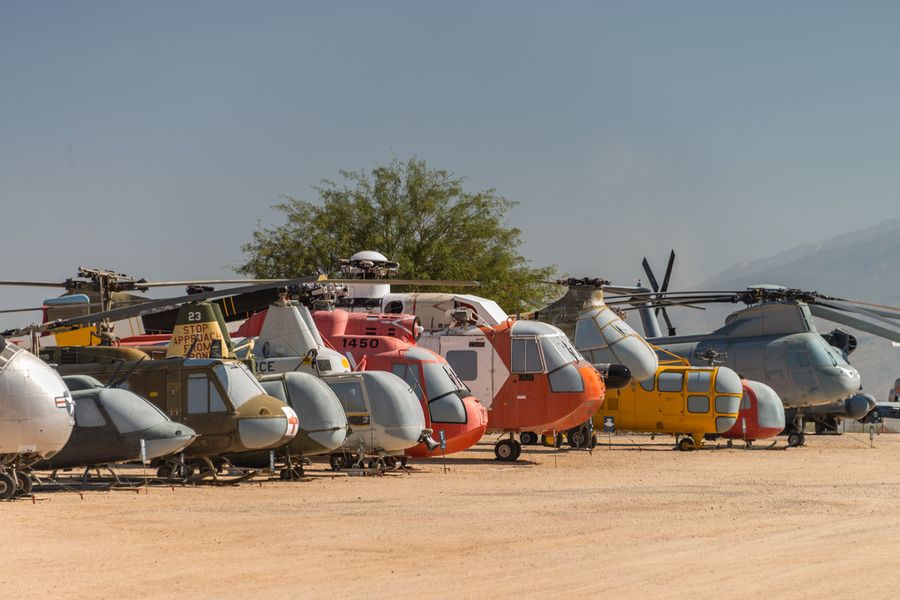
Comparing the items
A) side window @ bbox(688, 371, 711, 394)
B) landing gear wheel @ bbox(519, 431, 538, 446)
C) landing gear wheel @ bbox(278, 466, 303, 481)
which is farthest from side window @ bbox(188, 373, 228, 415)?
side window @ bbox(688, 371, 711, 394)

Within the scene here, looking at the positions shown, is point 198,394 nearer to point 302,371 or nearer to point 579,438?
point 302,371

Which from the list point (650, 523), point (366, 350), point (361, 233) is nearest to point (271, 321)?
point (366, 350)

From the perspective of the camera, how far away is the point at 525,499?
54.3 feet

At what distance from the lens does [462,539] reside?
12.2 metres

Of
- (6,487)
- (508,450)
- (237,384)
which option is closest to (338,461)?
(237,384)

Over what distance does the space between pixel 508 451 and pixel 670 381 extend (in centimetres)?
792

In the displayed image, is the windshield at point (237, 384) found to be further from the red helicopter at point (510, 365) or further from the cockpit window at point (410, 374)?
the red helicopter at point (510, 365)

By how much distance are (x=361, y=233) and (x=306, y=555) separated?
41559 mm

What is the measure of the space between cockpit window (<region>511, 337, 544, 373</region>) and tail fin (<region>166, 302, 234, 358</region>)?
6969mm

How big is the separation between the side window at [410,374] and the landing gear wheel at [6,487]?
8.74 metres

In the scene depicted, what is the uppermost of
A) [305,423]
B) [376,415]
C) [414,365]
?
[414,365]

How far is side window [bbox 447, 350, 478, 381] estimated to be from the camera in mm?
26953

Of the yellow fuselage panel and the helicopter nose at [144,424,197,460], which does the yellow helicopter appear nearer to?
the yellow fuselage panel

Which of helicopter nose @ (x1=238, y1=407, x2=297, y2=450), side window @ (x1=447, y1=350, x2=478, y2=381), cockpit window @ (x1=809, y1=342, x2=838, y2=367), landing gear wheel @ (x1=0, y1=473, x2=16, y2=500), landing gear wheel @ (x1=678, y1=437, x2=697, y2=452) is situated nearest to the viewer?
landing gear wheel @ (x1=0, y1=473, x2=16, y2=500)
